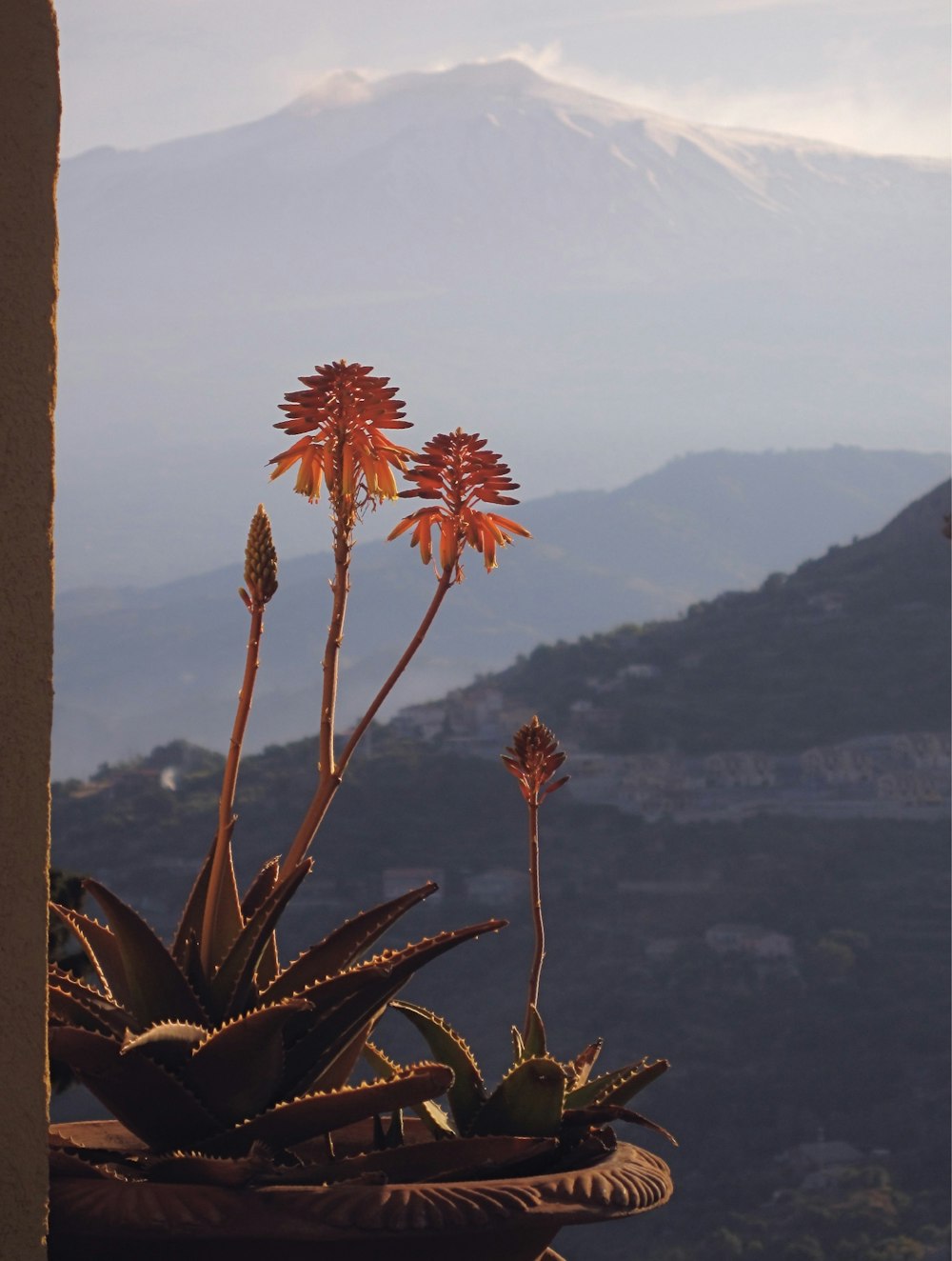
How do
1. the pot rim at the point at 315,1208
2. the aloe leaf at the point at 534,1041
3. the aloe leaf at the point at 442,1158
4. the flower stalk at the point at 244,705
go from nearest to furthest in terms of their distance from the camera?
the pot rim at the point at 315,1208
the aloe leaf at the point at 442,1158
the flower stalk at the point at 244,705
the aloe leaf at the point at 534,1041

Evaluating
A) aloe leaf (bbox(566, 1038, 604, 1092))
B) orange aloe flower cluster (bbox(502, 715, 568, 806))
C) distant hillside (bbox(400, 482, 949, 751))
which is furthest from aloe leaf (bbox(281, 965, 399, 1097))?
distant hillside (bbox(400, 482, 949, 751))

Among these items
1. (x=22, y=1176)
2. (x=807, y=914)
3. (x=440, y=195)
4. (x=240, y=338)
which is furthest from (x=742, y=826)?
(x=240, y=338)

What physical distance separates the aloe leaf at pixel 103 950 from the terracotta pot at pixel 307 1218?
222 mm

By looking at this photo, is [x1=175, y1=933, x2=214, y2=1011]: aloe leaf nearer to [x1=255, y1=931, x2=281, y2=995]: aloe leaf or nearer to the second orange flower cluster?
Result: [x1=255, y1=931, x2=281, y2=995]: aloe leaf

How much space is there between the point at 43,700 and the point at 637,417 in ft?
596

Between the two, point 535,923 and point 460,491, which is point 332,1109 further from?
point 460,491

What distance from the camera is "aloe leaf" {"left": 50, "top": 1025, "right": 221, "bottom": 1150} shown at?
110 cm

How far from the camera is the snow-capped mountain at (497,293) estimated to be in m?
153

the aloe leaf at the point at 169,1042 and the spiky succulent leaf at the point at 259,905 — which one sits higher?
the spiky succulent leaf at the point at 259,905

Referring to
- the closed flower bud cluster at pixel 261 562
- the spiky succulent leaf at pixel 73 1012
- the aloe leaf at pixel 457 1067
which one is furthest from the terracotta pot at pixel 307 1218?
the closed flower bud cluster at pixel 261 562

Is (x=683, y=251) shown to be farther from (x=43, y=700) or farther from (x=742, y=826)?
(x=43, y=700)

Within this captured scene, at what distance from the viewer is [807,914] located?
4409 cm

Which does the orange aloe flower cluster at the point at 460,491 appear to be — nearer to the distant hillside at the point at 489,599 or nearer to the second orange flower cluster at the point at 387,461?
the second orange flower cluster at the point at 387,461

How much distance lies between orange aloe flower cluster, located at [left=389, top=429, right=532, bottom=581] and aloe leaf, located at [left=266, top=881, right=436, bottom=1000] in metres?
0.27
